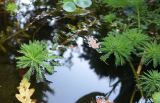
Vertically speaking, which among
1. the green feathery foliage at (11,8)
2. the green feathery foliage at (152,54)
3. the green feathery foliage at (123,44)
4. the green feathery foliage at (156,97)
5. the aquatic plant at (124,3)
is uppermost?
the green feathery foliage at (11,8)

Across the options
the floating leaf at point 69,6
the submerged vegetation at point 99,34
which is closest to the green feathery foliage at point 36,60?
the submerged vegetation at point 99,34

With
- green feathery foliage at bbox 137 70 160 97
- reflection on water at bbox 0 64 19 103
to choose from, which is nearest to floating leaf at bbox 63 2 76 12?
reflection on water at bbox 0 64 19 103

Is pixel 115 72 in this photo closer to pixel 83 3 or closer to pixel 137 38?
pixel 137 38

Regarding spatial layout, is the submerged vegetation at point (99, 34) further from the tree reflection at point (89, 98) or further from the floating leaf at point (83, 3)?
the tree reflection at point (89, 98)

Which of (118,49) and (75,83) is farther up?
(118,49)

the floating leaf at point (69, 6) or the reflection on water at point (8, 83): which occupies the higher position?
the floating leaf at point (69, 6)

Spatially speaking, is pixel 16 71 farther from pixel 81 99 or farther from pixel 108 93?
pixel 108 93

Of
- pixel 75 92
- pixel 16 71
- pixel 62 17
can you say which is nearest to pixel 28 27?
pixel 62 17

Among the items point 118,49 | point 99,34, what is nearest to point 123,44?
point 118,49
